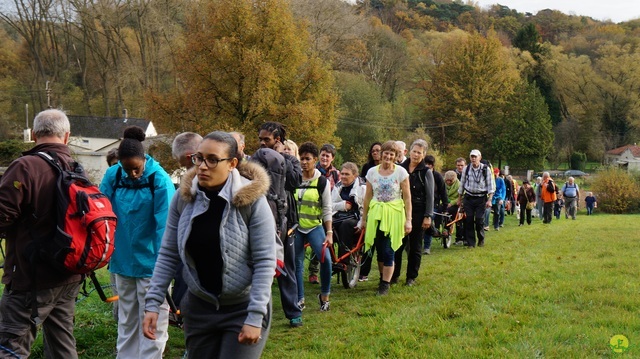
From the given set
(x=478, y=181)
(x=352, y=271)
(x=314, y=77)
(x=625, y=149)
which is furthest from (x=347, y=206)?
(x=625, y=149)

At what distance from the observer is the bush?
45.6m

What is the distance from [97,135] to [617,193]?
43.0 m

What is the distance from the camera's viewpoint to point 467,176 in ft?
45.5

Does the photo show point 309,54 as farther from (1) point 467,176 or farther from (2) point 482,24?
(2) point 482,24

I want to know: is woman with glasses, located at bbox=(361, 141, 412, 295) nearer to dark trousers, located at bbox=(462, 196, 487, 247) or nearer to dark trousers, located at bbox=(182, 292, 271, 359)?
dark trousers, located at bbox=(182, 292, 271, 359)

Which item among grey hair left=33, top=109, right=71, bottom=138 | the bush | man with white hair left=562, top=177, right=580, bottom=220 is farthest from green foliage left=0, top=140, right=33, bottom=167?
the bush

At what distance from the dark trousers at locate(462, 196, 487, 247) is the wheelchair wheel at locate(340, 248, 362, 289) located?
5117 millimetres

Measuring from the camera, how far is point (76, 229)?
4473mm

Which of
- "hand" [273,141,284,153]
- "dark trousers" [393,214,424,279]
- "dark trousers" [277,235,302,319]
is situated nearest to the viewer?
"hand" [273,141,284,153]

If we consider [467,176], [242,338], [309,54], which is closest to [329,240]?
[242,338]

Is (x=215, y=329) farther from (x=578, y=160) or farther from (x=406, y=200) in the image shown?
(x=578, y=160)

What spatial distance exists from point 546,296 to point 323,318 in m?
2.71

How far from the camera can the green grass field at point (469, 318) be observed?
5.90 meters

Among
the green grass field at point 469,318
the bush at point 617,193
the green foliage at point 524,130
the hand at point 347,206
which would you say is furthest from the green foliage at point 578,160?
the hand at point 347,206
